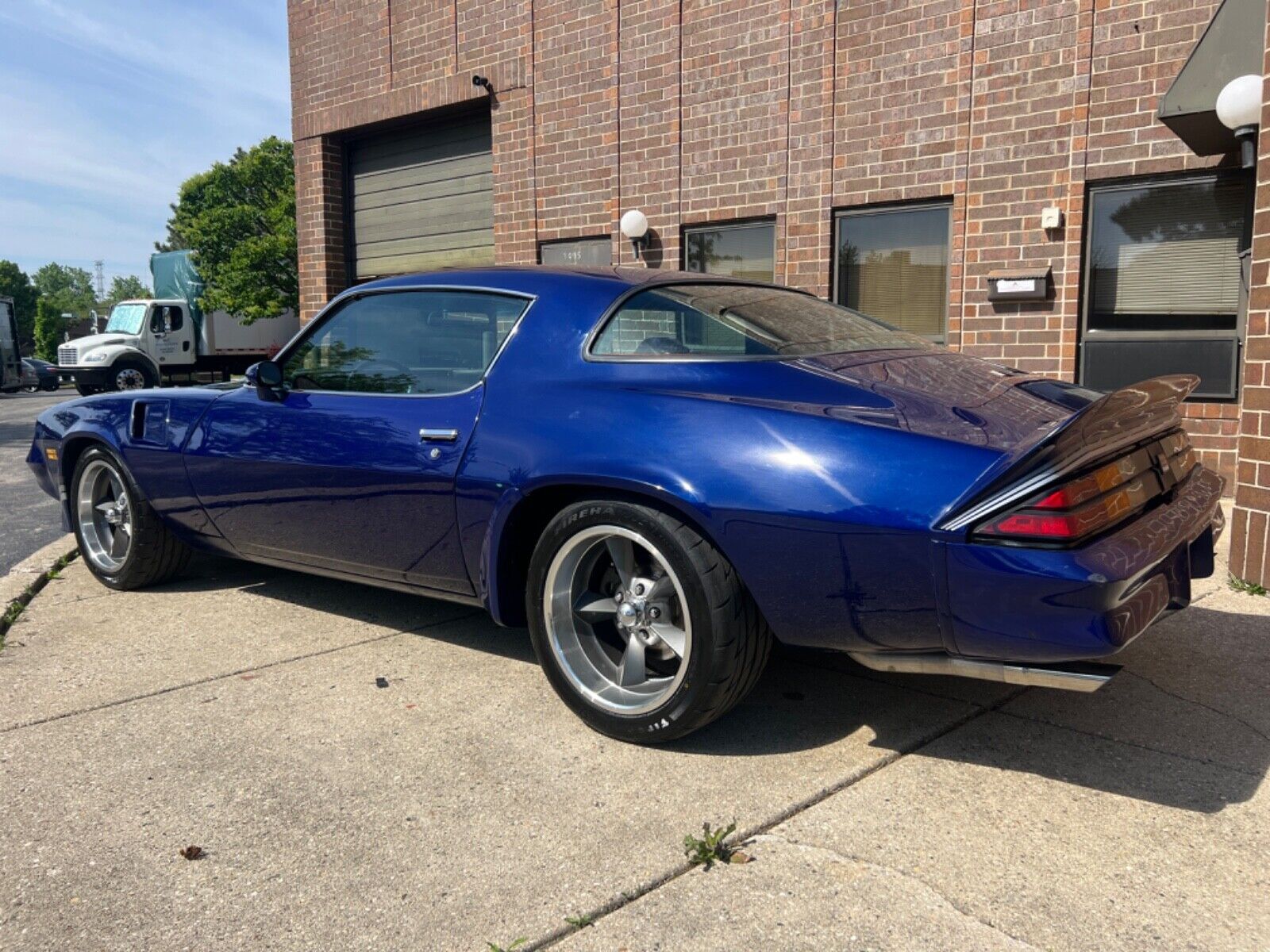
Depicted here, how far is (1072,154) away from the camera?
299 inches

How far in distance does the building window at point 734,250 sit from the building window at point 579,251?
3.04 feet

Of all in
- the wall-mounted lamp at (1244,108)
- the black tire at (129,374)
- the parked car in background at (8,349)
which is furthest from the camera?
the parked car in background at (8,349)

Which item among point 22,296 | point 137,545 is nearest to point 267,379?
point 137,545

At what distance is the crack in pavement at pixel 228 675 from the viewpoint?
3.14 m

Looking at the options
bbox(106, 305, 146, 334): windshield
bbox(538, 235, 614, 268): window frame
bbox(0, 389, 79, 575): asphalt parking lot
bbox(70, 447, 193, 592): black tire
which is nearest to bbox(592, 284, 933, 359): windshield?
bbox(70, 447, 193, 592): black tire

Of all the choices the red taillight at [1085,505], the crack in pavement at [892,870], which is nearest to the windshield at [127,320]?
the crack in pavement at [892,870]

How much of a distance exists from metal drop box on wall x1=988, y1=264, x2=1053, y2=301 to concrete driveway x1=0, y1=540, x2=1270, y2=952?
448 centimetres

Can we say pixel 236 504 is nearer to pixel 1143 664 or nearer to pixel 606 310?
pixel 606 310

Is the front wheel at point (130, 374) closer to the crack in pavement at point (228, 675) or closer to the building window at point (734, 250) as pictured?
the building window at point (734, 250)

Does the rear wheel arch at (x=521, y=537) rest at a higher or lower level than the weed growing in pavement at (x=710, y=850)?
higher

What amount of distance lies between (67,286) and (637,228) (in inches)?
7367

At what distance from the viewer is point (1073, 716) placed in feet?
10.2

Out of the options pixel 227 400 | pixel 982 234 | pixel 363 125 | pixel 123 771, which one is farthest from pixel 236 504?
pixel 363 125

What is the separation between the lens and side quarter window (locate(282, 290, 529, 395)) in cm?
341
